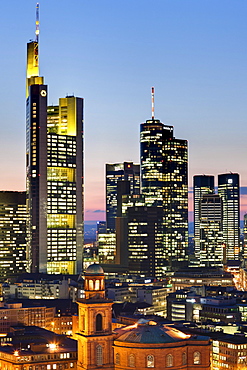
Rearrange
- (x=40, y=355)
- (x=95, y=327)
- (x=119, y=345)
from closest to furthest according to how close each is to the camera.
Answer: (x=95, y=327) < (x=119, y=345) < (x=40, y=355)

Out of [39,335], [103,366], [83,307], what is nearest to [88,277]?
[83,307]

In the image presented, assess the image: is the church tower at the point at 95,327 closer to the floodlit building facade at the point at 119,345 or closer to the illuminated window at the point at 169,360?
the floodlit building facade at the point at 119,345

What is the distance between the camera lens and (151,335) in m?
154

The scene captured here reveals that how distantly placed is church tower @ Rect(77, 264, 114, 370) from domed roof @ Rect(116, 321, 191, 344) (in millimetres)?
3549

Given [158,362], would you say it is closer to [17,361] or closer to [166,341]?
[166,341]

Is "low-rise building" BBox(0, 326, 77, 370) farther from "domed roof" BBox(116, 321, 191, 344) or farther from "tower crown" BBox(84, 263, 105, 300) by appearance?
"tower crown" BBox(84, 263, 105, 300)

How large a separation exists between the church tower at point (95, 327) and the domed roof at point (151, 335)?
355cm

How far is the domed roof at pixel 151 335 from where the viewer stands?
502 ft

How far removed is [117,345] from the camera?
6024 inches

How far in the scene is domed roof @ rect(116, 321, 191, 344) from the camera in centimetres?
15300

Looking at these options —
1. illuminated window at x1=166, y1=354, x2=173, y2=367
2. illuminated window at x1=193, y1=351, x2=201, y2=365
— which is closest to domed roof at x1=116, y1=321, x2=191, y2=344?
illuminated window at x1=166, y1=354, x2=173, y2=367

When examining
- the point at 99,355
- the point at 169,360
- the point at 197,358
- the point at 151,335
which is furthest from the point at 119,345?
the point at 197,358

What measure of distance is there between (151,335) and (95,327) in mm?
10206

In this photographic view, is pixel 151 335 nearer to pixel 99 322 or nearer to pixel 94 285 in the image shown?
pixel 99 322
